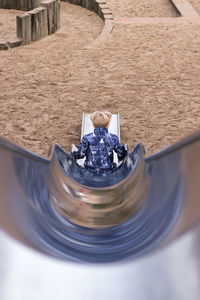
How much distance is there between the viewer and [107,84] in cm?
501

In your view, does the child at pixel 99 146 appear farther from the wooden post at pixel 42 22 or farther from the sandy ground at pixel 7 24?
the wooden post at pixel 42 22

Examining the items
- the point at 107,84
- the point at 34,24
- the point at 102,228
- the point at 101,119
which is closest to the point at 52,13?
the point at 34,24

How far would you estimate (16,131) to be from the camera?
404cm

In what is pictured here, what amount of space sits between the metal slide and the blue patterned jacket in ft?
0.61

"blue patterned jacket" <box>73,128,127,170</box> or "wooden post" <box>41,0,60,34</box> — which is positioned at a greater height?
"wooden post" <box>41,0,60,34</box>

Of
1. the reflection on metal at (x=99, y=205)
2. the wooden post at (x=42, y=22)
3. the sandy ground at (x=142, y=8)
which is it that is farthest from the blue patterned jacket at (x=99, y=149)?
the sandy ground at (x=142, y=8)

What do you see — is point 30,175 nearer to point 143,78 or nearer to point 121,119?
point 121,119

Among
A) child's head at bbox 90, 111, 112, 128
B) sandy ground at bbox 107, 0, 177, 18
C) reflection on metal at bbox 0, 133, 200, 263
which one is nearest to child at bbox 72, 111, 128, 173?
child's head at bbox 90, 111, 112, 128

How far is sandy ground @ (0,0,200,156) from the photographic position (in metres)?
4.11

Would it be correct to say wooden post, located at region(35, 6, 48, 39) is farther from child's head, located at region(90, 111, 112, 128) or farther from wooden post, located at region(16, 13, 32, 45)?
child's head, located at region(90, 111, 112, 128)

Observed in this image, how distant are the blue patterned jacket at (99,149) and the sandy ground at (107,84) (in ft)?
2.81

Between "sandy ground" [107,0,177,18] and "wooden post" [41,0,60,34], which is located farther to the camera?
"sandy ground" [107,0,177,18]

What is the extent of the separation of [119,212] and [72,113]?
2.47 m

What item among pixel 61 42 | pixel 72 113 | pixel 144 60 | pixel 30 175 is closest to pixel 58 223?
pixel 30 175
